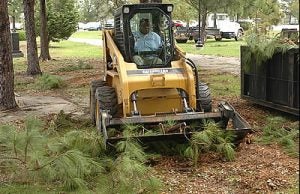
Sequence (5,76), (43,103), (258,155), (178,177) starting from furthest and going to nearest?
(43,103)
(5,76)
(258,155)
(178,177)

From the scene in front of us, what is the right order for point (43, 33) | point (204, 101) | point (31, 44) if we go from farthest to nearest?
point (43, 33) → point (31, 44) → point (204, 101)

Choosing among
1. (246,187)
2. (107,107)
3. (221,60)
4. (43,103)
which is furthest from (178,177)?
(221,60)

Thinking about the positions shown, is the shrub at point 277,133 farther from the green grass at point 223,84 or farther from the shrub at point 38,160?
the green grass at point 223,84

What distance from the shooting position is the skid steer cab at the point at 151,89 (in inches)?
276

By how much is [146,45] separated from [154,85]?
99 cm

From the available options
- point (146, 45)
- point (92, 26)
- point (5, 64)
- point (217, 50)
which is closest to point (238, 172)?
point (146, 45)

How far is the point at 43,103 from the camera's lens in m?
12.7

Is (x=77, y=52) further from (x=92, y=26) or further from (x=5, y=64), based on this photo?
(x=92, y=26)

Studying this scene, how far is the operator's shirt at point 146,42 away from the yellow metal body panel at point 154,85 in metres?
0.35

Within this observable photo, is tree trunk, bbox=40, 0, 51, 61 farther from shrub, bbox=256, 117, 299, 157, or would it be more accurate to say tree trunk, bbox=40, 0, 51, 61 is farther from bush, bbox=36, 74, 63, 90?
shrub, bbox=256, 117, 299, 157

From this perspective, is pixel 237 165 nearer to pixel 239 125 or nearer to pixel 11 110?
pixel 239 125

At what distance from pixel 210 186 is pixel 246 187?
42 centimetres

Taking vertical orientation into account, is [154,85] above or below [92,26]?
below

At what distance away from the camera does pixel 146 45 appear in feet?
27.0
